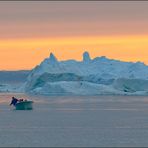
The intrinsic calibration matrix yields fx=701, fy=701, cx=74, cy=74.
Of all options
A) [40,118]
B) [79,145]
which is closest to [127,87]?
[40,118]

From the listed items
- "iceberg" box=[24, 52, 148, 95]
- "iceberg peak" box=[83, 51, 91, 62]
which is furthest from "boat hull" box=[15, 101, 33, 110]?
"iceberg peak" box=[83, 51, 91, 62]

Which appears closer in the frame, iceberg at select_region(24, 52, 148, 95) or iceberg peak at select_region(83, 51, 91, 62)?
iceberg at select_region(24, 52, 148, 95)

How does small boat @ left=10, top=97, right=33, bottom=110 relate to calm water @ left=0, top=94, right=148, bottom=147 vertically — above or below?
above

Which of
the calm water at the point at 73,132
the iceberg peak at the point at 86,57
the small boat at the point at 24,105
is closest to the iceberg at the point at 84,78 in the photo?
the iceberg peak at the point at 86,57

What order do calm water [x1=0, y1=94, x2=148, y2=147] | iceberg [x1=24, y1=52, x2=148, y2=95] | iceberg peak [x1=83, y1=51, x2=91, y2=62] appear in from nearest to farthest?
1. calm water [x1=0, y1=94, x2=148, y2=147]
2. iceberg [x1=24, y1=52, x2=148, y2=95]
3. iceberg peak [x1=83, y1=51, x2=91, y2=62]

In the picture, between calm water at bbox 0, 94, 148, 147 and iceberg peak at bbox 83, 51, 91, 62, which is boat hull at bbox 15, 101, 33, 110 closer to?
calm water at bbox 0, 94, 148, 147

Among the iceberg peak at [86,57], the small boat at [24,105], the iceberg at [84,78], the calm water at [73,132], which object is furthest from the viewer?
the iceberg peak at [86,57]

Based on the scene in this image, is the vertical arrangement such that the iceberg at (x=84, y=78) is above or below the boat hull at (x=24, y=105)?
above

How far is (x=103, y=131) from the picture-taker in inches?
2063

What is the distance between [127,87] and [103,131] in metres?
102

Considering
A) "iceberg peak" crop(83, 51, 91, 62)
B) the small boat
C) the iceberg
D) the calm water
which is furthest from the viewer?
"iceberg peak" crop(83, 51, 91, 62)

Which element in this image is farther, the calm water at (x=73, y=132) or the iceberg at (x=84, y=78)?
the iceberg at (x=84, y=78)

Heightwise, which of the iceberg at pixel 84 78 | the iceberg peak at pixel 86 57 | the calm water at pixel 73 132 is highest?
the iceberg peak at pixel 86 57

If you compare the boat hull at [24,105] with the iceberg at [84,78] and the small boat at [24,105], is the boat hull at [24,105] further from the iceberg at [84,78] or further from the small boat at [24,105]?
the iceberg at [84,78]
